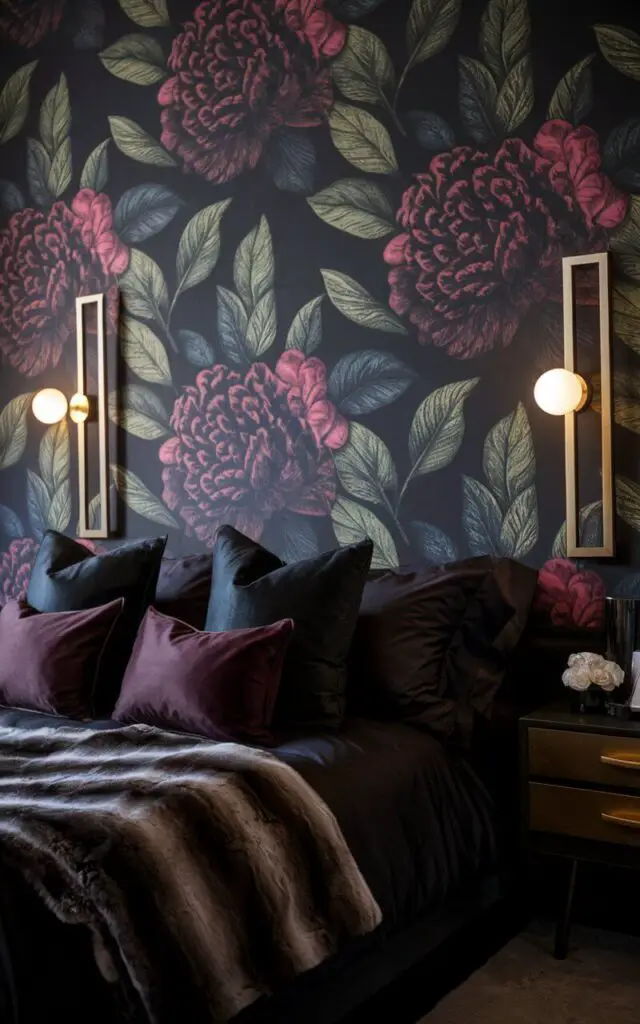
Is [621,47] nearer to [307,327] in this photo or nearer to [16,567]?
[307,327]

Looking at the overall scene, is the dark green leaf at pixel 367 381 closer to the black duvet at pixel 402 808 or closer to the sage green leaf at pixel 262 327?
the sage green leaf at pixel 262 327

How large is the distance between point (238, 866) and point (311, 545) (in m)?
1.52

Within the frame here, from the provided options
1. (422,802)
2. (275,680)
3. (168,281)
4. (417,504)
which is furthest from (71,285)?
(422,802)

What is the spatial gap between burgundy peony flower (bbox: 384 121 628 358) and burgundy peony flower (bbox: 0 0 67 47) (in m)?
1.74

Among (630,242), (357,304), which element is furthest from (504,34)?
(357,304)

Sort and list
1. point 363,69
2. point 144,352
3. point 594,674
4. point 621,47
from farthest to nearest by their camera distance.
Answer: point 144,352, point 363,69, point 621,47, point 594,674

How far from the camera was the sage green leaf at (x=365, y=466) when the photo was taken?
3.09 metres

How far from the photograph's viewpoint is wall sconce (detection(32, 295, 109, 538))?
12.0 feet

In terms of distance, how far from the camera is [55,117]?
3838mm

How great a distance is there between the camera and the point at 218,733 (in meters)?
2.29

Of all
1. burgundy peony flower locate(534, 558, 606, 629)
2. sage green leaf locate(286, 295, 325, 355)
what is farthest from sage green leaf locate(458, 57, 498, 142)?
burgundy peony flower locate(534, 558, 606, 629)

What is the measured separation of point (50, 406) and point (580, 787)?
2.34 metres

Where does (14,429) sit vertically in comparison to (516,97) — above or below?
below

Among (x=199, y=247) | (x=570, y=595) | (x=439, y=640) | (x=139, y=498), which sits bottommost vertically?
(x=439, y=640)
